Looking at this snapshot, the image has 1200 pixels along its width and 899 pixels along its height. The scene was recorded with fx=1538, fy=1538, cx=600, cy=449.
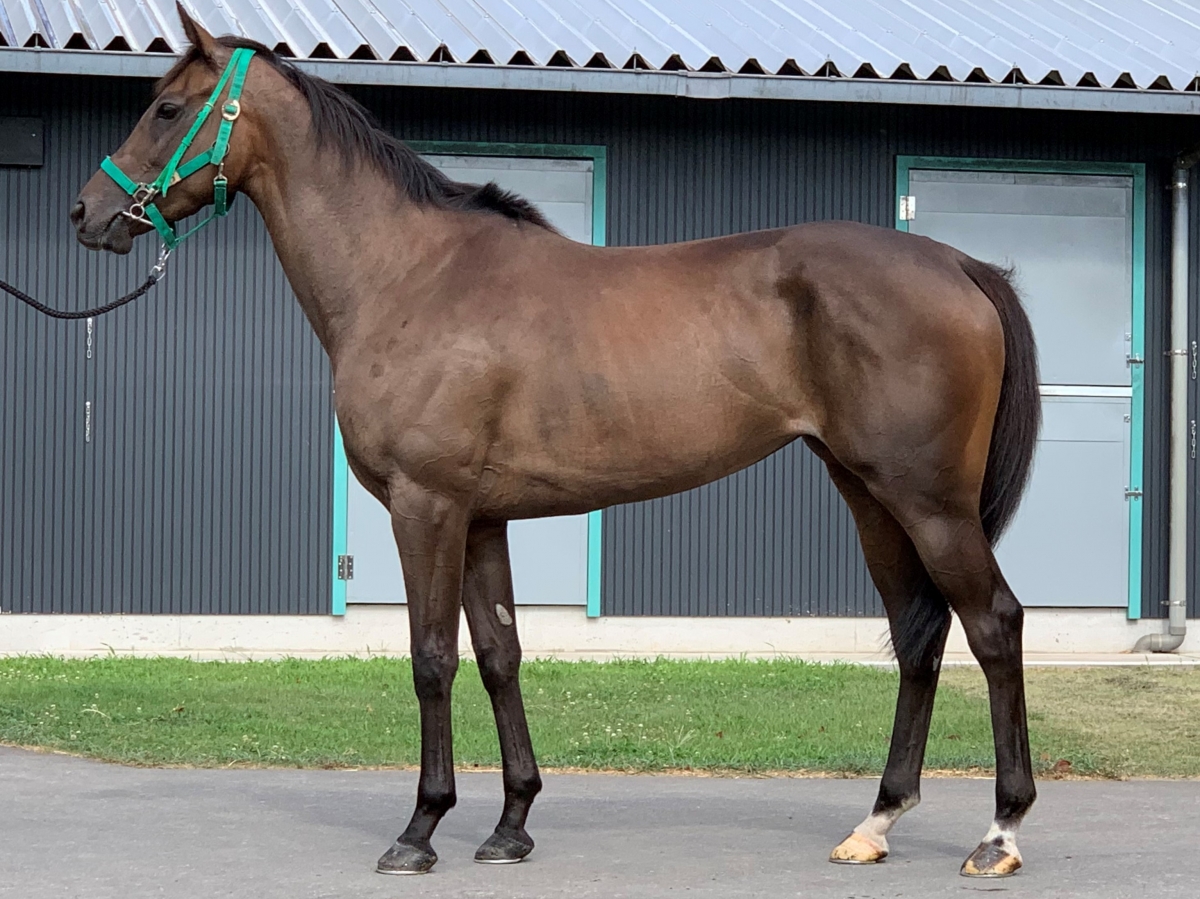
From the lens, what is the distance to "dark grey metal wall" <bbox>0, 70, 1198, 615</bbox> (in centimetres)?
970

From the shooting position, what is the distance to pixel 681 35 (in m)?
9.92

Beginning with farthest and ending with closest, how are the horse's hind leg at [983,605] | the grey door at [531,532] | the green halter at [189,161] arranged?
the grey door at [531,532]
the green halter at [189,161]
the horse's hind leg at [983,605]

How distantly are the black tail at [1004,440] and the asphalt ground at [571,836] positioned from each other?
713mm

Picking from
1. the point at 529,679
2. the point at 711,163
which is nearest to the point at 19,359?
the point at 529,679

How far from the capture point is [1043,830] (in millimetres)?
5266

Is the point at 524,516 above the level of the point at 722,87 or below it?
below

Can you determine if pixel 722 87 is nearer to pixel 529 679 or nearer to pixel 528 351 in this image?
pixel 529 679

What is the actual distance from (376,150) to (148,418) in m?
5.15

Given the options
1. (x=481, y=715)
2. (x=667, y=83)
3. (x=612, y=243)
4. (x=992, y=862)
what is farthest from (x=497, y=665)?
(x=612, y=243)

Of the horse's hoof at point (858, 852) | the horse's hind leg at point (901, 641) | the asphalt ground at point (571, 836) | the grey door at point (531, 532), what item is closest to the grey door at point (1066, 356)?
the grey door at point (531, 532)

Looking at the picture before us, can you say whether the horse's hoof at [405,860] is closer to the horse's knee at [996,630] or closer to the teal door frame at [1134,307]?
the horse's knee at [996,630]

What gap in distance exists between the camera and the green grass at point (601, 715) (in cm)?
645

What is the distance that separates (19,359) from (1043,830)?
7.04 metres

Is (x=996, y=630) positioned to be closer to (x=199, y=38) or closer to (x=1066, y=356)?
(x=199, y=38)
